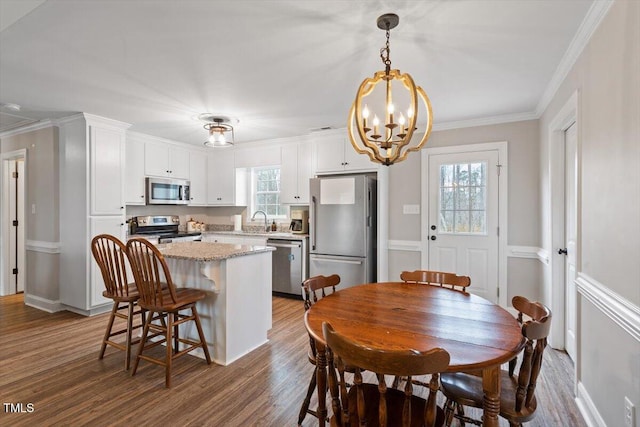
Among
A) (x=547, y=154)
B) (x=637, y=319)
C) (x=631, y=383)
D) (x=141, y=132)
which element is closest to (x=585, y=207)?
(x=637, y=319)

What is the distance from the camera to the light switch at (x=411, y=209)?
4.07 meters

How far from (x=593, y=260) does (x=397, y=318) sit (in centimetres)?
128

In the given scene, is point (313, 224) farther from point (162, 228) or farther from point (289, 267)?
point (162, 228)

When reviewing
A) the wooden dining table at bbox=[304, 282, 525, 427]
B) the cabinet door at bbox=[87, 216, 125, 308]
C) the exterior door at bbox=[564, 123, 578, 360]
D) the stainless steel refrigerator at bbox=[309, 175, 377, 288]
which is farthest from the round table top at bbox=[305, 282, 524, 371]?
the cabinet door at bbox=[87, 216, 125, 308]

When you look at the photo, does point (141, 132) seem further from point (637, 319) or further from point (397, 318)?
point (637, 319)

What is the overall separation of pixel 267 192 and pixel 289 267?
161cm

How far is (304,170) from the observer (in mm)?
4695

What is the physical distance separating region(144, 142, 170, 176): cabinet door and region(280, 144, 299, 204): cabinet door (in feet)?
5.86

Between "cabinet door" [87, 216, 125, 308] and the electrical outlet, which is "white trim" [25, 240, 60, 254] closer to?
"cabinet door" [87, 216, 125, 308]

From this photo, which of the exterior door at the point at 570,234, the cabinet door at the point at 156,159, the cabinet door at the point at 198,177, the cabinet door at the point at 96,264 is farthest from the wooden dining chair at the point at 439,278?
the cabinet door at the point at 198,177

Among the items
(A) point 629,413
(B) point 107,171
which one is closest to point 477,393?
(A) point 629,413

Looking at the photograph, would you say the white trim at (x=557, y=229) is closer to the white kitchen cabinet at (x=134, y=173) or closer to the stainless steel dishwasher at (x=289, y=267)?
the stainless steel dishwasher at (x=289, y=267)

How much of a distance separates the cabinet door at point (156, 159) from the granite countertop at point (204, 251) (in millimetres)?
2192

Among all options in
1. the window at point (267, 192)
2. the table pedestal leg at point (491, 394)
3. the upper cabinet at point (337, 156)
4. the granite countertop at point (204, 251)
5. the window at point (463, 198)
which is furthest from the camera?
the window at point (267, 192)
